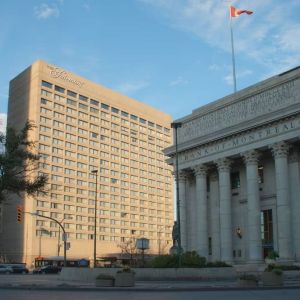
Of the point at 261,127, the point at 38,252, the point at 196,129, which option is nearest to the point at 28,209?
the point at 38,252

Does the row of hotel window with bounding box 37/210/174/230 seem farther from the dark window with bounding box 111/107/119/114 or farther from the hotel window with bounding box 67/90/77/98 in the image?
the hotel window with bounding box 67/90/77/98

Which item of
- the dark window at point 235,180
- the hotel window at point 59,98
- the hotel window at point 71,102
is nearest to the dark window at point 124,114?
the hotel window at point 71,102

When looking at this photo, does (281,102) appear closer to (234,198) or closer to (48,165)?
(234,198)

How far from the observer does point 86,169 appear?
443 ft

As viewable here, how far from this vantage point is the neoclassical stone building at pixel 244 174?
52000 millimetres

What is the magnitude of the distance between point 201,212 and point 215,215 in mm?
2016

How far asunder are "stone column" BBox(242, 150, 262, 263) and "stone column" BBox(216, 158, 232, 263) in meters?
2.91

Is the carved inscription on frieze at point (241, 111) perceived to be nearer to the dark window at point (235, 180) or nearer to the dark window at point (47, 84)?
the dark window at point (235, 180)

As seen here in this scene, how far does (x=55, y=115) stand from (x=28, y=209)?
81.8 ft

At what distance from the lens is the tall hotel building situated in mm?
123250

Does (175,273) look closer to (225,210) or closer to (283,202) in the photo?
(283,202)

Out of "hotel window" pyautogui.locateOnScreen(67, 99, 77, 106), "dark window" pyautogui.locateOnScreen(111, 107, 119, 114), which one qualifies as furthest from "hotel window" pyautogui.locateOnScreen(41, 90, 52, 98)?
"dark window" pyautogui.locateOnScreen(111, 107, 119, 114)

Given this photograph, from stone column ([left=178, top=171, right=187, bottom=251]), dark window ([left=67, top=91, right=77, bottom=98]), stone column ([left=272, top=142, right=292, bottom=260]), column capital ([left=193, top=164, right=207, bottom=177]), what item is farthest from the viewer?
dark window ([left=67, top=91, right=77, bottom=98])

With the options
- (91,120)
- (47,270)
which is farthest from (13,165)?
(91,120)
